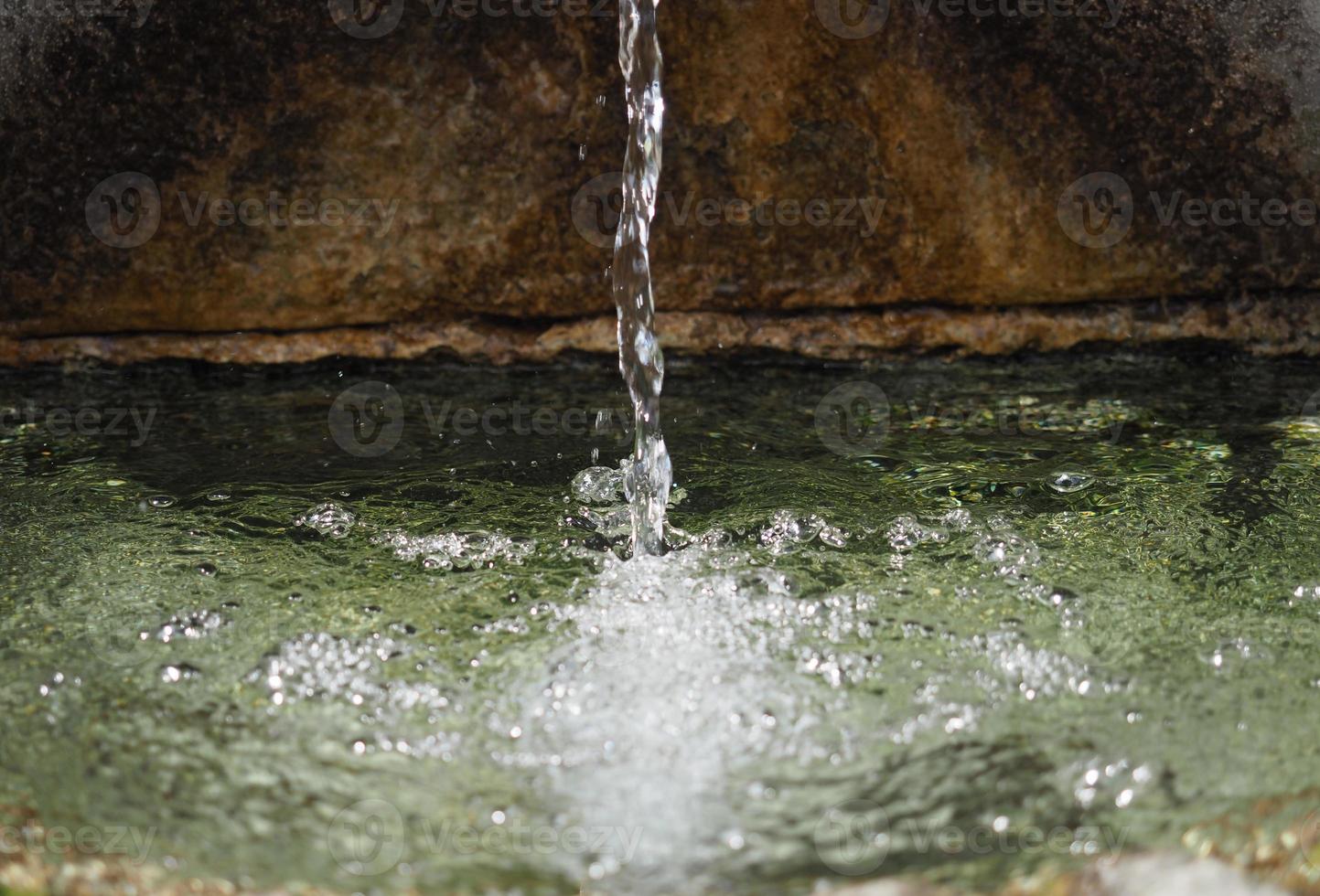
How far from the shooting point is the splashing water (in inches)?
97.9

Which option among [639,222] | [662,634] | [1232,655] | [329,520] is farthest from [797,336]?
[1232,655]

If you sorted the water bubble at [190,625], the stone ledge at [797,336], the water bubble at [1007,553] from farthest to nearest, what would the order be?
the stone ledge at [797,336] < the water bubble at [1007,553] < the water bubble at [190,625]

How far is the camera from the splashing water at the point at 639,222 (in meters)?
2.49

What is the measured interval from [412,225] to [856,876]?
2047 millimetres

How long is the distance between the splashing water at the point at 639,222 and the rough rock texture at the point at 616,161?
164 mm

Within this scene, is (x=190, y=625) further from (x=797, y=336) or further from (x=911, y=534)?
(x=797, y=336)

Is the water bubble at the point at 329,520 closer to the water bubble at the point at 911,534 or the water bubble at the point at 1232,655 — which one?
the water bubble at the point at 911,534

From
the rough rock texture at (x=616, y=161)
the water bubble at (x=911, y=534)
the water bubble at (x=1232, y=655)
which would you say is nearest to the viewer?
the water bubble at (x=1232, y=655)

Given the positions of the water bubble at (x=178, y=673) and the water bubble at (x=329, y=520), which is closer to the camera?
the water bubble at (x=178, y=673)

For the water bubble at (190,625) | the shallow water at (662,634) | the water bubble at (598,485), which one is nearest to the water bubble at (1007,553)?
the shallow water at (662,634)

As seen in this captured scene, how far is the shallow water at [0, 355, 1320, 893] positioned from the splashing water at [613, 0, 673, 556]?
10cm

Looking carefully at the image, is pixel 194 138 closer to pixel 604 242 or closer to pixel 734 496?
pixel 604 242

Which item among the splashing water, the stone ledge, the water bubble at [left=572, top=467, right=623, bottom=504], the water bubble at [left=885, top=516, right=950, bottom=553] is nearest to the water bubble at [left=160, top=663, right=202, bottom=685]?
the water bubble at [left=572, top=467, right=623, bottom=504]

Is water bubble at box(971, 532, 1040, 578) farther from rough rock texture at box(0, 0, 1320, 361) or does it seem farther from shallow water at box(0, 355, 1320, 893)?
rough rock texture at box(0, 0, 1320, 361)
